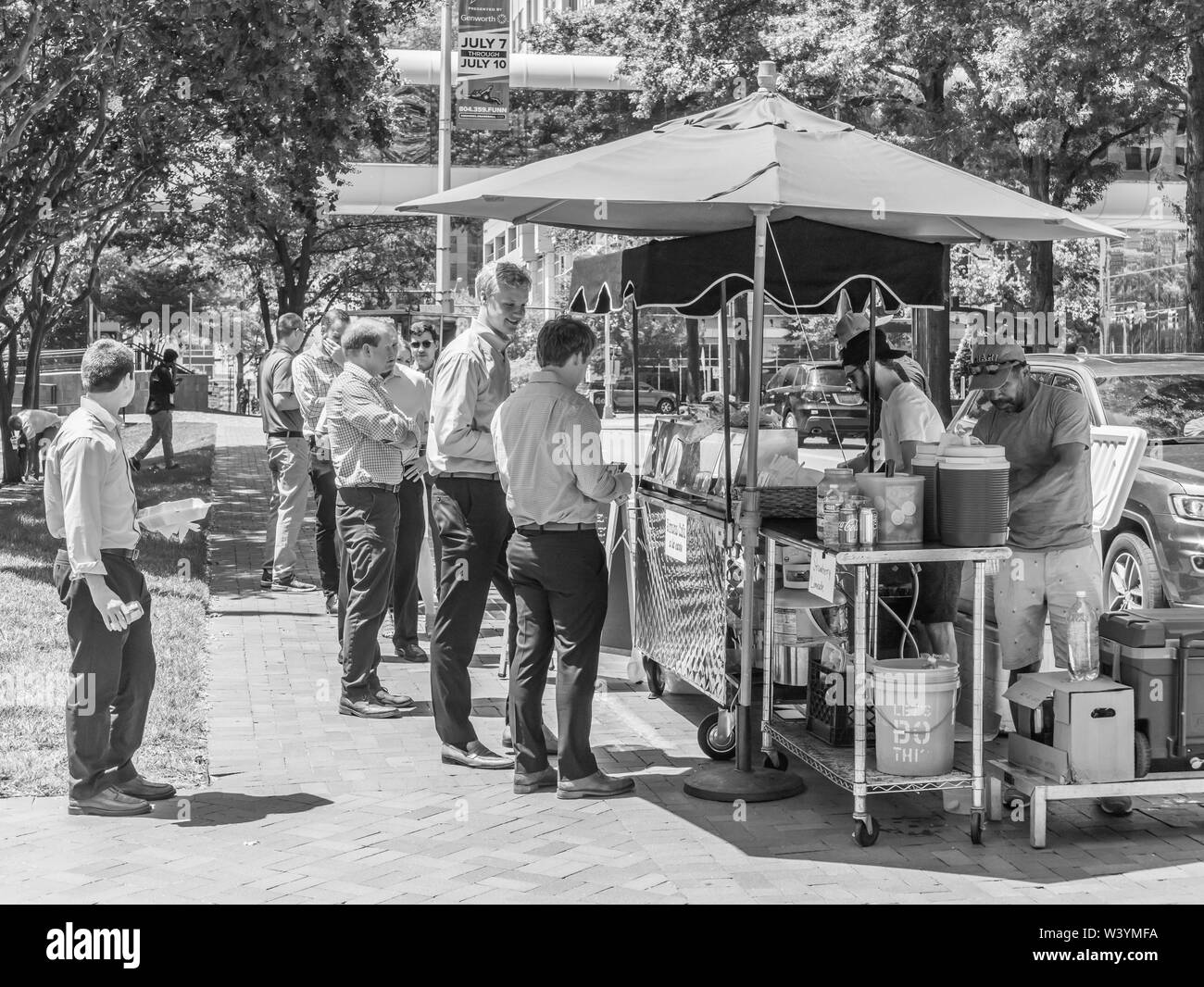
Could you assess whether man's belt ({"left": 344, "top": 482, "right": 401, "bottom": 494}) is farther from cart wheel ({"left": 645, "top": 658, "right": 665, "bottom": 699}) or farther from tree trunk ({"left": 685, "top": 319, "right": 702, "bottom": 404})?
tree trunk ({"left": 685, "top": 319, "right": 702, "bottom": 404})

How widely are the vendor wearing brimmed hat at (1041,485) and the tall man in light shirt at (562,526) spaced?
6.00 ft

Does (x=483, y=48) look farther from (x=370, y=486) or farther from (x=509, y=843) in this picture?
(x=509, y=843)

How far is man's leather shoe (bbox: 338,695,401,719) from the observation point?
24.4 feet

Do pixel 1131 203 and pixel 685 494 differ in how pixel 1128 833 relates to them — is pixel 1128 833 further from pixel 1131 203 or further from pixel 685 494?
pixel 1131 203

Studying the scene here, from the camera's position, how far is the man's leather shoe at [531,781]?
6168 millimetres

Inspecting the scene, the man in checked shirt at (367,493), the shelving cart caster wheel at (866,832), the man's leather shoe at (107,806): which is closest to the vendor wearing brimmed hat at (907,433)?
the shelving cart caster wheel at (866,832)

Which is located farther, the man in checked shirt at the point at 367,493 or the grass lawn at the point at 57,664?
the man in checked shirt at the point at 367,493

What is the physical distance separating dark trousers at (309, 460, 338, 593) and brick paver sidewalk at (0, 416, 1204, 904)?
2.64 meters

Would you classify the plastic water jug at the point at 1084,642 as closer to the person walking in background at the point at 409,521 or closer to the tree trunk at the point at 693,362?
the tree trunk at the point at 693,362

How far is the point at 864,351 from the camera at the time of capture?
729 centimetres

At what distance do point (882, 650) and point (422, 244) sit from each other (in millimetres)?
34686

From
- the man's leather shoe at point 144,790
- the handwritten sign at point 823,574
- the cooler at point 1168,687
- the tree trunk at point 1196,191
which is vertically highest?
the tree trunk at point 1196,191
